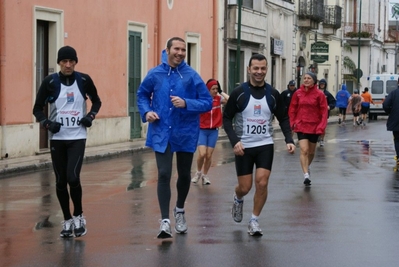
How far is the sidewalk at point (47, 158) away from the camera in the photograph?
708 inches

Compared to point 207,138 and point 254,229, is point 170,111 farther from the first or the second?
point 207,138

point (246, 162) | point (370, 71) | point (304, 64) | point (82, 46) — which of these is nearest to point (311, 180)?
point (246, 162)

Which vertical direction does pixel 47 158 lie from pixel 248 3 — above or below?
below

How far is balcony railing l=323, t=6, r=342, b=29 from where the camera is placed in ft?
179

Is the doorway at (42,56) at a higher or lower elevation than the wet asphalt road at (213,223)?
higher

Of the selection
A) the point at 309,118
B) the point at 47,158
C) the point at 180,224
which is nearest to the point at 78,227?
the point at 180,224

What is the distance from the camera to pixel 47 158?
801 inches

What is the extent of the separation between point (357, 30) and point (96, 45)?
1800 inches

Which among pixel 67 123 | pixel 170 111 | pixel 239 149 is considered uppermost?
pixel 170 111

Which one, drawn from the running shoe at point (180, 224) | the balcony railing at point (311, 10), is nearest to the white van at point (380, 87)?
the balcony railing at point (311, 10)

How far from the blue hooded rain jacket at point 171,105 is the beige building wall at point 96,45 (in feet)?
35.6

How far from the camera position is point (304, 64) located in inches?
2039

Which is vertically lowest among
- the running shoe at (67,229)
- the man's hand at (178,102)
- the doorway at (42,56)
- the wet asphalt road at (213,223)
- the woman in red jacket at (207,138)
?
the wet asphalt road at (213,223)

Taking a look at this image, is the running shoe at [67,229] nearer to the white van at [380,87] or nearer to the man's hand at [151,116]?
the man's hand at [151,116]
